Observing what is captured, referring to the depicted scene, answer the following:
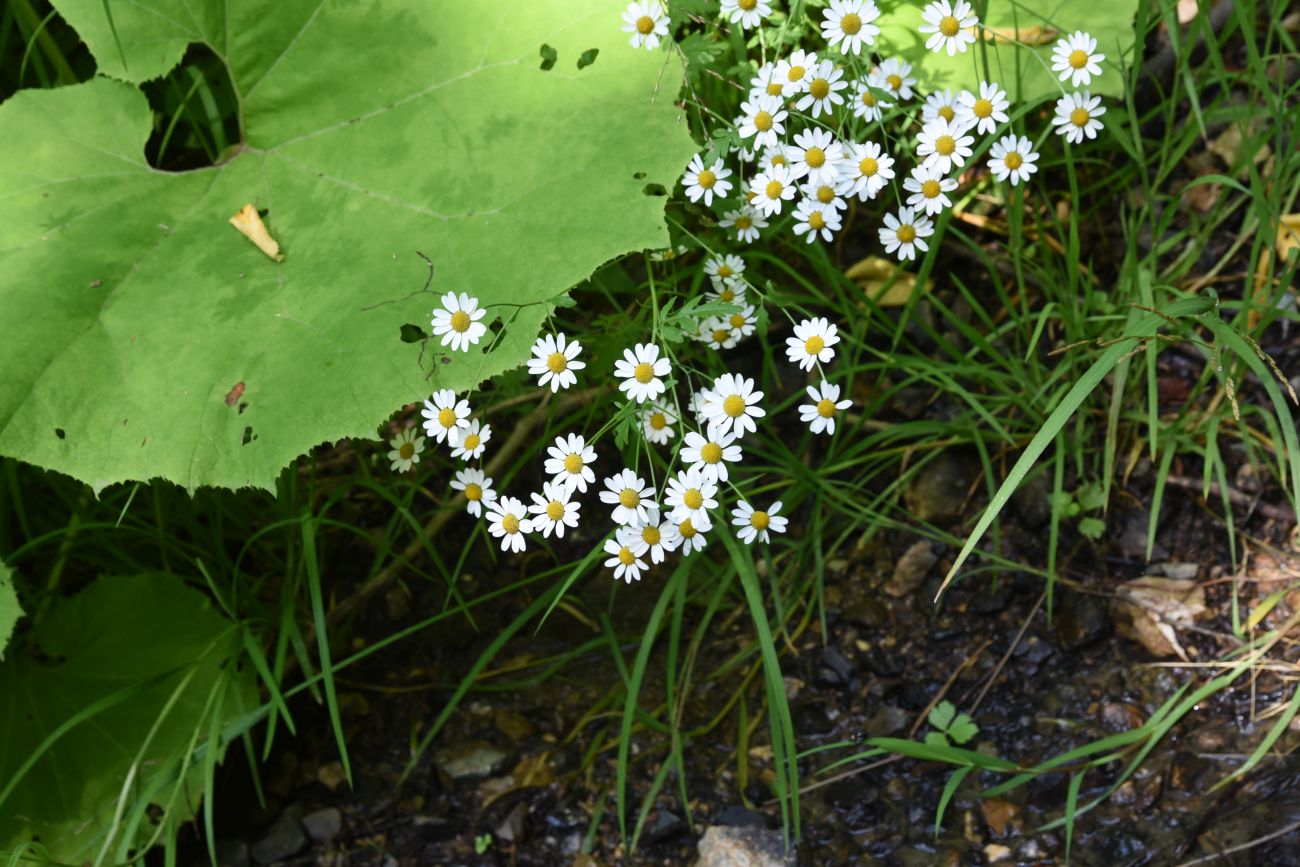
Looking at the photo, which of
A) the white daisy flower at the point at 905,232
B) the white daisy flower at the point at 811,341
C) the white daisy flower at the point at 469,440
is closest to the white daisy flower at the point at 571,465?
the white daisy flower at the point at 469,440

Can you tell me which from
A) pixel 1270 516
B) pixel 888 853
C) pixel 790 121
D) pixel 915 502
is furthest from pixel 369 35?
pixel 1270 516

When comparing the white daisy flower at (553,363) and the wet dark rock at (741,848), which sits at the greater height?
the white daisy flower at (553,363)

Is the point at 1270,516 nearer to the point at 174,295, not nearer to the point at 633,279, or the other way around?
the point at 633,279

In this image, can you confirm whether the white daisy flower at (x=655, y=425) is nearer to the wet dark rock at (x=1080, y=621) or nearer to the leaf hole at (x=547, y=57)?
the leaf hole at (x=547, y=57)

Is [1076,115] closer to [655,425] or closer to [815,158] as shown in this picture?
[815,158]

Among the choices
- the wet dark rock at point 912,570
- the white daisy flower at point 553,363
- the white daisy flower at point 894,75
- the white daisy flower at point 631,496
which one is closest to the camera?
the white daisy flower at point 631,496

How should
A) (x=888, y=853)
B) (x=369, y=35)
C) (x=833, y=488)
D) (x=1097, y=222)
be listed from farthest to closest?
1. (x=1097, y=222)
2. (x=833, y=488)
3. (x=369, y=35)
4. (x=888, y=853)

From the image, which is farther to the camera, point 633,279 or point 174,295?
point 633,279
